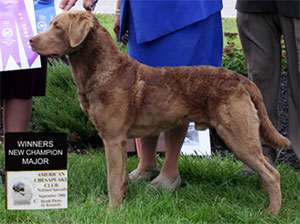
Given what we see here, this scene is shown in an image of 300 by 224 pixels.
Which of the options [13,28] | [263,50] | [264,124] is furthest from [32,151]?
[263,50]

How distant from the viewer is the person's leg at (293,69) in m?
3.82

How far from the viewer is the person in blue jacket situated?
3845mm

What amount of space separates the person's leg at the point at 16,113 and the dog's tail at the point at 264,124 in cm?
178

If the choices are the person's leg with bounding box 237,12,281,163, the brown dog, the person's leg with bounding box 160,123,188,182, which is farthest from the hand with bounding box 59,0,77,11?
the person's leg with bounding box 237,12,281,163

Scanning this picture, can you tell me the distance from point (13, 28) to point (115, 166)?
126cm

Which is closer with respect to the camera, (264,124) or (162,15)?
(264,124)

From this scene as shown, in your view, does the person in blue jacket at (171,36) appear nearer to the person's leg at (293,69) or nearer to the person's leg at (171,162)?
the person's leg at (171,162)

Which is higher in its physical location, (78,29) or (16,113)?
(78,29)

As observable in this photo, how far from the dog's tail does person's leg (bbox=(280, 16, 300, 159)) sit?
48 cm

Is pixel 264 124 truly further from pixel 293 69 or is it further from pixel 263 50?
pixel 263 50

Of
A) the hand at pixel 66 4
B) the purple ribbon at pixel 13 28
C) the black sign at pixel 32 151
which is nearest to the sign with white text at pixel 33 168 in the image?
the black sign at pixel 32 151

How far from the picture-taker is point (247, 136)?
3574mm

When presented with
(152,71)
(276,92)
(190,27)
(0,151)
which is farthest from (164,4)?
(0,151)

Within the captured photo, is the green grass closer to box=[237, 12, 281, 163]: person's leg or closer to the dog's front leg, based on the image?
the dog's front leg
